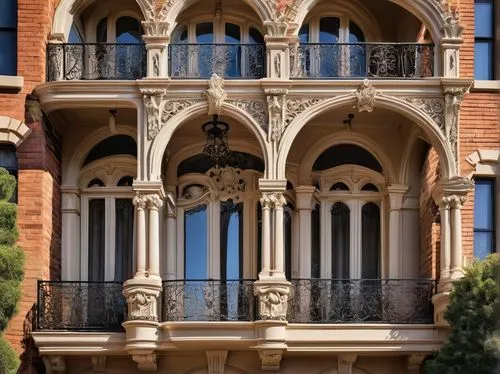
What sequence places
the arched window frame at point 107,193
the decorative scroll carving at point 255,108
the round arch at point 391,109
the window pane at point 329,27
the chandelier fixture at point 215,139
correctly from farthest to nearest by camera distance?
1. the window pane at point 329,27
2. the arched window frame at point 107,193
3. the chandelier fixture at point 215,139
4. the decorative scroll carving at point 255,108
5. the round arch at point 391,109

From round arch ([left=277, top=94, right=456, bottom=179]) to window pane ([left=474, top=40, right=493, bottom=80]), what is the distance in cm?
153

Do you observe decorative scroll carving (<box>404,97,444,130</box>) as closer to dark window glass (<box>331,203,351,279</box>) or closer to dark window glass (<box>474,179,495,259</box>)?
dark window glass (<box>474,179,495,259</box>)

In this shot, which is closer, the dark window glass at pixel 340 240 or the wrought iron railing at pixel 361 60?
the wrought iron railing at pixel 361 60

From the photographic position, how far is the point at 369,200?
27.2 meters

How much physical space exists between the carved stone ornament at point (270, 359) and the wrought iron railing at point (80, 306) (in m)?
2.34

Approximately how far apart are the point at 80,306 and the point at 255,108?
4214mm

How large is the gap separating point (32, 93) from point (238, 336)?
16.7 ft

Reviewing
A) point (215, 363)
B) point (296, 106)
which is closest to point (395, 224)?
point (296, 106)

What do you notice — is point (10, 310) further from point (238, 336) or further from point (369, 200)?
point (369, 200)

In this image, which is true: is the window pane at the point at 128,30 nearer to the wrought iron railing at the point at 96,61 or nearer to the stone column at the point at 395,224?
the wrought iron railing at the point at 96,61

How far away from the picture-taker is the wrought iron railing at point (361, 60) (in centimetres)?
2573

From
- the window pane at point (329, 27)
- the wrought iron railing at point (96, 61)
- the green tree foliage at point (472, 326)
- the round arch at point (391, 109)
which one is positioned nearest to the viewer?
the green tree foliage at point (472, 326)

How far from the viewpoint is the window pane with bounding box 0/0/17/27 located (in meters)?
25.9

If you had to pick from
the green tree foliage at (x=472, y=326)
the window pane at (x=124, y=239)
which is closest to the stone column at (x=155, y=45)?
the window pane at (x=124, y=239)
